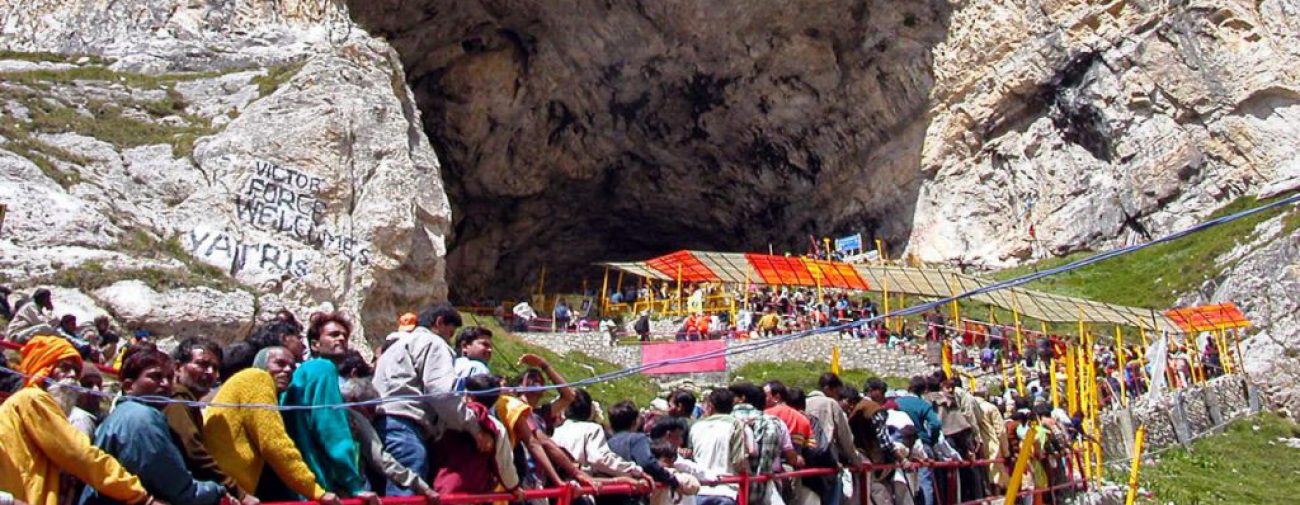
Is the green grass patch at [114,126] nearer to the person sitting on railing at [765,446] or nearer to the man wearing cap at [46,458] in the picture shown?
the person sitting on railing at [765,446]

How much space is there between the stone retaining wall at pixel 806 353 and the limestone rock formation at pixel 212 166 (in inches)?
239

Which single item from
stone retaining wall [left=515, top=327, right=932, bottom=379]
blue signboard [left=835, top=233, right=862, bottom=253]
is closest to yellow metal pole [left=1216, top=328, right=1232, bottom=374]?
stone retaining wall [left=515, top=327, right=932, bottom=379]

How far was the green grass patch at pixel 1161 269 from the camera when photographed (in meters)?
26.6

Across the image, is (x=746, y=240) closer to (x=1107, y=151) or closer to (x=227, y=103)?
(x=1107, y=151)

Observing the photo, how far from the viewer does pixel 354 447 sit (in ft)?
16.5

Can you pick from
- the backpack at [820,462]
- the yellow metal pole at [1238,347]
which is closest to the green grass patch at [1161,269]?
the yellow metal pole at [1238,347]

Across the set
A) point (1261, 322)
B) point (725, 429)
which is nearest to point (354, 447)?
point (725, 429)

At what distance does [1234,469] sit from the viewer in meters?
16.8

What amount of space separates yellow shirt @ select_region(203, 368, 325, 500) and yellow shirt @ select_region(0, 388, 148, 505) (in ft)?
1.66

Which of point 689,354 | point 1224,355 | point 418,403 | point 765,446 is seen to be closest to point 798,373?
point 689,354

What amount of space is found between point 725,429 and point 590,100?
2651 centimetres

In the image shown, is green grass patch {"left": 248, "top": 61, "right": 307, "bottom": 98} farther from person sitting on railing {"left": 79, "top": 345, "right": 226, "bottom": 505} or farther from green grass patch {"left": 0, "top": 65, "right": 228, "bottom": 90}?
person sitting on railing {"left": 79, "top": 345, "right": 226, "bottom": 505}

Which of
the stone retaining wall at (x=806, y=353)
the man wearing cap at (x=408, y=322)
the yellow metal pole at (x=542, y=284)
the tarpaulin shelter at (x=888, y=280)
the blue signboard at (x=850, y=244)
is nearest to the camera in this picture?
the man wearing cap at (x=408, y=322)

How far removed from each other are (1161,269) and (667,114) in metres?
13.9
